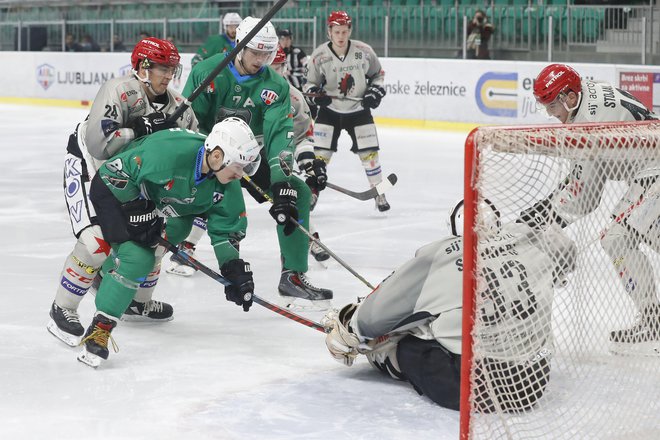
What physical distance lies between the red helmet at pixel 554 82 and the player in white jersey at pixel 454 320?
0.81 meters

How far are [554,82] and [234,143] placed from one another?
43.3 inches

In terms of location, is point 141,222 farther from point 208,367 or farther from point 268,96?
point 268,96

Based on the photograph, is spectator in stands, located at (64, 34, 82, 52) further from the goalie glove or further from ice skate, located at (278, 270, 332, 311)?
the goalie glove

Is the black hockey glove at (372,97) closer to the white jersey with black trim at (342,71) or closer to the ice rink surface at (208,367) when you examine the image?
the white jersey with black trim at (342,71)

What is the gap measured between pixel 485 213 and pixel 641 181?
3.20 feet

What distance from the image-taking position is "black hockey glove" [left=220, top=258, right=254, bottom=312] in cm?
354

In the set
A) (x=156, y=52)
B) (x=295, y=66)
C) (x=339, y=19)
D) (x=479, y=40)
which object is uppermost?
(x=479, y=40)

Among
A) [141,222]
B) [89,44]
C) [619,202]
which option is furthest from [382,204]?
[89,44]

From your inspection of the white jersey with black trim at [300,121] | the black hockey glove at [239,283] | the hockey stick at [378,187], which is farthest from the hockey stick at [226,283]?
the hockey stick at [378,187]

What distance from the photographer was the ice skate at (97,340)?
3.44 metres

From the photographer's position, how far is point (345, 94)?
6.94m

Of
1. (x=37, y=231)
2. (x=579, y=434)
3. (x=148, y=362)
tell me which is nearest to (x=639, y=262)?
(x=579, y=434)

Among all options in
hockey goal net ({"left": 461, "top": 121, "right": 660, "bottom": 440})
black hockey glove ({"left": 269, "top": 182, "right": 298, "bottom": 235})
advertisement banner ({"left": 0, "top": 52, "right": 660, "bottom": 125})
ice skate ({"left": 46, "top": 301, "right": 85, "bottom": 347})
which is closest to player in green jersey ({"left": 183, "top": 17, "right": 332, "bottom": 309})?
black hockey glove ({"left": 269, "top": 182, "right": 298, "bottom": 235})

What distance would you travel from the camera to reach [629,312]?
122 inches
